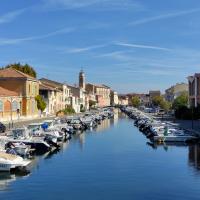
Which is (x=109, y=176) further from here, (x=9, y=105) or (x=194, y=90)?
(x=194, y=90)

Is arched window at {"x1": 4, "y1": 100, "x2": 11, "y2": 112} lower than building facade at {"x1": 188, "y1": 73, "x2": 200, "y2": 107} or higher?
lower

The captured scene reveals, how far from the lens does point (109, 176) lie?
108 ft

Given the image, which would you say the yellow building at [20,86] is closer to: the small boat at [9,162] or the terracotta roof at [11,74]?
the terracotta roof at [11,74]

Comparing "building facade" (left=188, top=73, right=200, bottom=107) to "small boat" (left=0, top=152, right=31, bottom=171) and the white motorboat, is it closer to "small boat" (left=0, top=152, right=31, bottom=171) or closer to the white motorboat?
the white motorboat

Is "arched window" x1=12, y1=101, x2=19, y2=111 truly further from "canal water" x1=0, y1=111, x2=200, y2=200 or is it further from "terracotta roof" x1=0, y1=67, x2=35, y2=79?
"canal water" x1=0, y1=111, x2=200, y2=200

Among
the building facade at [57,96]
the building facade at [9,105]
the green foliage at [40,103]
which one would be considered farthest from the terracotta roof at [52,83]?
the building facade at [9,105]

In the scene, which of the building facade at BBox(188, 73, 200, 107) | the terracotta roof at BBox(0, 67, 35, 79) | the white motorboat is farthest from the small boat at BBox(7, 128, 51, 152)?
the building facade at BBox(188, 73, 200, 107)

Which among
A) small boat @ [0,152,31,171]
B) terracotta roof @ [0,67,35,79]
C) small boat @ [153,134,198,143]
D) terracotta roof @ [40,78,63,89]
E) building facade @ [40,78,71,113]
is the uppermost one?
terracotta roof @ [40,78,63,89]

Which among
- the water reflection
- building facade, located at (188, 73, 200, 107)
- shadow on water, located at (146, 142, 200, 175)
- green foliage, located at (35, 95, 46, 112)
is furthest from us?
building facade, located at (188, 73, 200, 107)

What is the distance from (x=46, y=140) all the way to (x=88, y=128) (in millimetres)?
33368

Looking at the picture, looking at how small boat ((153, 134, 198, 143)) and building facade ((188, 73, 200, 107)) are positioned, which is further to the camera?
building facade ((188, 73, 200, 107))

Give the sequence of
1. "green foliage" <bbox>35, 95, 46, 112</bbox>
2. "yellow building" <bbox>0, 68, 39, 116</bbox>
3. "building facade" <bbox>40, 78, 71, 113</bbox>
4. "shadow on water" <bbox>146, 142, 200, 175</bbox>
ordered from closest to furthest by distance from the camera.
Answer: "shadow on water" <bbox>146, 142, 200, 175</bbox>, "yellow building" <bbox>0, 68, 39, 116</bbox>, "green foliage" <bbox>35, 95, 46, 112</bbox>, "building facade" <bbox>40, 78, 71, 113</bbox>

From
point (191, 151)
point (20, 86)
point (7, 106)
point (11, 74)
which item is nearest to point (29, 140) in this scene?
point (191, 151)

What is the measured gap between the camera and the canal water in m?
27.4
